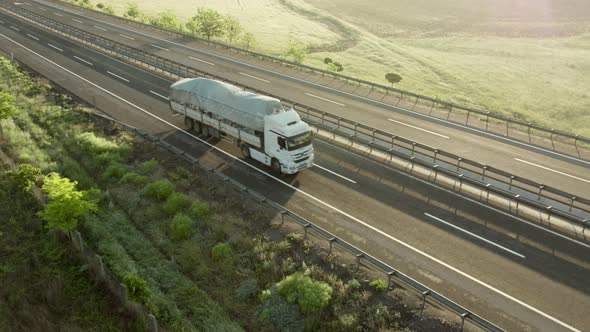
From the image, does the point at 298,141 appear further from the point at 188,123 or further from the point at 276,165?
the point at 188,123

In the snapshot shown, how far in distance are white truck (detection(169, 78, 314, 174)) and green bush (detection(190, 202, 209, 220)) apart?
18.6 feet

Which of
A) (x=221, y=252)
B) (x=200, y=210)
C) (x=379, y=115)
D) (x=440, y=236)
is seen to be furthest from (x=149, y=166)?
(x=379, y=115)

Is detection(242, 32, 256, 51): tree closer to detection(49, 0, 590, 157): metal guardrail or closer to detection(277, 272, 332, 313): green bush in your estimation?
detection(49, 0, 590, 157): metal guardrail

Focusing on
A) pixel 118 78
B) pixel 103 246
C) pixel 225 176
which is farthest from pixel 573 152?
pixel 118 78

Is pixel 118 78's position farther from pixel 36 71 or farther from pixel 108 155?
pixel 108 155

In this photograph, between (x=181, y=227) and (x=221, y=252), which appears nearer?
(x=221, y=252)

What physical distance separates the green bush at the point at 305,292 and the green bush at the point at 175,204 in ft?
26.3

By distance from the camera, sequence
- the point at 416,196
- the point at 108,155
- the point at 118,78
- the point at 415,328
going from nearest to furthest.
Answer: the point at 415,328 → the point at 416,196 → the point at 108,155 → the point at 118,78

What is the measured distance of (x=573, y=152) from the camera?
2861 cm

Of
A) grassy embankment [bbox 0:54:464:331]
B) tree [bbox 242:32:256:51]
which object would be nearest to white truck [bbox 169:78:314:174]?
grassy embankment [bbox 0:54:464:331]

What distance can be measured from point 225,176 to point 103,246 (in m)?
8.07

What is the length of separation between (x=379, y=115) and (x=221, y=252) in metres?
20.6

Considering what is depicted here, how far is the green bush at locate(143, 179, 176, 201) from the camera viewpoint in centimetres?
2341

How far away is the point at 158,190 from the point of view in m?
23.4
